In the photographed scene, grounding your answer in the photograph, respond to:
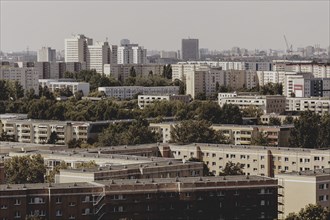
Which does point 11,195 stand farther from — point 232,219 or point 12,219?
point 232,219

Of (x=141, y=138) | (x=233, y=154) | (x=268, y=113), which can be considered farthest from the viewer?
(x=268, y=113)

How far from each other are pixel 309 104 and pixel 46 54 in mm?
48068

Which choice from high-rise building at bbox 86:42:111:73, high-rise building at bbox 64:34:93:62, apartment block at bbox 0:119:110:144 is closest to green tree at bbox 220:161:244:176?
apartment block at bbox 0:119:110:144

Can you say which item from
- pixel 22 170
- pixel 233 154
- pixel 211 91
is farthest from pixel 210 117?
pixel 211 91

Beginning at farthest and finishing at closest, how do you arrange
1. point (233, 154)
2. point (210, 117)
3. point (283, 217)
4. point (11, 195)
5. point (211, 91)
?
point (211, 91) < point (210, 117) < point (233, 154) < point (283, 217) < point (11, 195)

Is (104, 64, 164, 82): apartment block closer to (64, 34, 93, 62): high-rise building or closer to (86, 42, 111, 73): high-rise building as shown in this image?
(86, 42, 111, 73): high-rise building

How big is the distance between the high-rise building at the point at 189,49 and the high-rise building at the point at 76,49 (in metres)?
34.2

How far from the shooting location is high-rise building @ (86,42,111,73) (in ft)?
200

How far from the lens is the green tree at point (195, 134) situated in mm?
22750

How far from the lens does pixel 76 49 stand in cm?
6462

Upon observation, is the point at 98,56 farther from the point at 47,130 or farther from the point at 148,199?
the point at 148,199

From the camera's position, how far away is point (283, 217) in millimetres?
13328

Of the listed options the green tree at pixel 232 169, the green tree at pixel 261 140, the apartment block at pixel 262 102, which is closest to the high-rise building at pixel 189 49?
the apartment block at pixel 262 102

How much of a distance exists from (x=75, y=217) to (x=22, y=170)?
442cm
